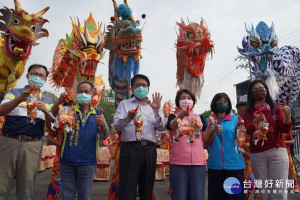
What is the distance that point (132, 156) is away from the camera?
9.69ft

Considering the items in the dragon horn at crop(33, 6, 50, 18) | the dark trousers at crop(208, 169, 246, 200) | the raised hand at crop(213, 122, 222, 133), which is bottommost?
the dark trousers at crop(208, 169, 246, 200)

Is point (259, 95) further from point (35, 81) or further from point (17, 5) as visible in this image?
point (17, 5)

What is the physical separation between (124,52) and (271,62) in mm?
2970

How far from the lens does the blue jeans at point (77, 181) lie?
2812 millimetres

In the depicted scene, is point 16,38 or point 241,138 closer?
point 241,138

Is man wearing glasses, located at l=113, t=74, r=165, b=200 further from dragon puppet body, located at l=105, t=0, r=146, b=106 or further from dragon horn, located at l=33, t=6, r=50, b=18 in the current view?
dragon horn, located at l=33, t=6, r=50, b=18

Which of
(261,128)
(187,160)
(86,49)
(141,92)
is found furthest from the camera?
(86,49)

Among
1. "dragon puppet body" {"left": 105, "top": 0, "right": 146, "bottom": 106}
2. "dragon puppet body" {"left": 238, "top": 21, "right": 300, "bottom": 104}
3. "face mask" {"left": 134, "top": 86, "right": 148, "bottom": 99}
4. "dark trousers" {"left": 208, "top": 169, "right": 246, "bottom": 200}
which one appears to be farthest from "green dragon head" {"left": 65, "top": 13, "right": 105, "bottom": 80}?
"dragon puppet body" {"left": 238, "top": 21, "right": 300, "bottom": 104}

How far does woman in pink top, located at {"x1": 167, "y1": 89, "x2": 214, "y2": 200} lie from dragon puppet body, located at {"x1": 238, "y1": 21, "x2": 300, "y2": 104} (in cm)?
274

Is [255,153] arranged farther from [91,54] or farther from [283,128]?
[91,54]

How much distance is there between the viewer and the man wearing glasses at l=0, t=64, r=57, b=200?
2.79 meters

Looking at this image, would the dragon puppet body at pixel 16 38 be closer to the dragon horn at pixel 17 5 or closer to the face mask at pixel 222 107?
the dragon horn at pixel 17 5

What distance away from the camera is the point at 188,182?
2947mm

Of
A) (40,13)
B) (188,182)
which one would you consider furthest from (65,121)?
(40,13)
